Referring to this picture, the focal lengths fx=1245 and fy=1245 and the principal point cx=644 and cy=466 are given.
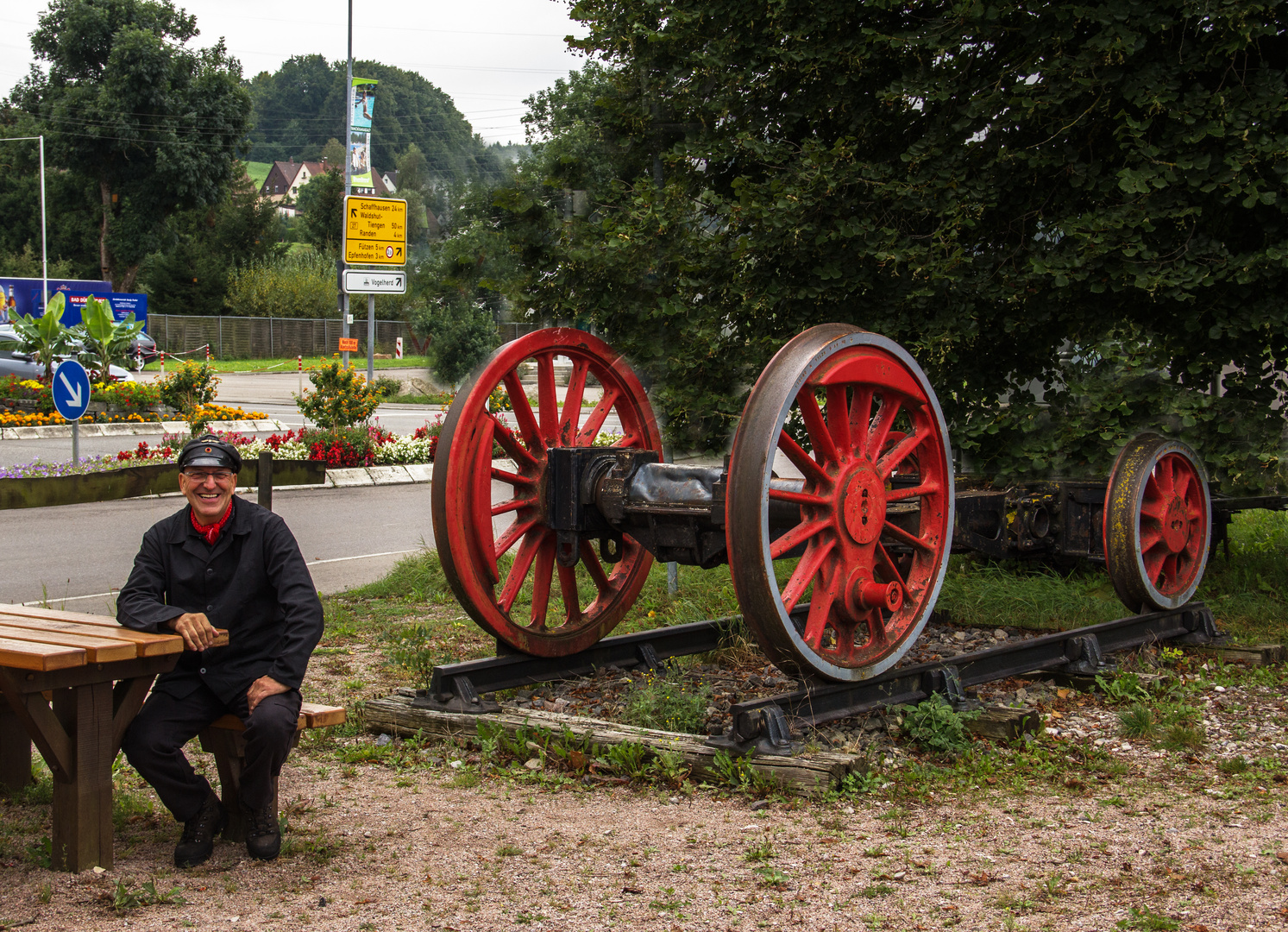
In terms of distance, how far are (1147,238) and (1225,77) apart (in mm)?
980

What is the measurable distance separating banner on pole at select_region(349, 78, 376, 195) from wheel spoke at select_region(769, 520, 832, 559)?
74.4 ft

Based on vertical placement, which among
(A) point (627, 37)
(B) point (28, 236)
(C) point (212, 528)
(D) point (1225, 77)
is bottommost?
(C) point (212, 528)

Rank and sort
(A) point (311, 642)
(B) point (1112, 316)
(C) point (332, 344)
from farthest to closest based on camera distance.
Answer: (C) point (332, 344)
(B) point (1112, 316)
(A) point (311, 642)

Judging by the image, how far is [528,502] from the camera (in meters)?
6.11

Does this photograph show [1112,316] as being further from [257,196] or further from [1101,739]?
[257,196]

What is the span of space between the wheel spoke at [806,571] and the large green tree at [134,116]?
53633mm

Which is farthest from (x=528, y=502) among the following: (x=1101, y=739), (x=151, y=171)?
(x=151, y=171)

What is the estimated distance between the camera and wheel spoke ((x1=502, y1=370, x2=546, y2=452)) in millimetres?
6039

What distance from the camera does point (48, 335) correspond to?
21312 millimetres

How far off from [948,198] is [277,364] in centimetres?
4273

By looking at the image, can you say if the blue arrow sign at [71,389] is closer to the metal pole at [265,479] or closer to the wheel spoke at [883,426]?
the metal pole at [265,479]

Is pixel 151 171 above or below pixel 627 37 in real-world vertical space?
above

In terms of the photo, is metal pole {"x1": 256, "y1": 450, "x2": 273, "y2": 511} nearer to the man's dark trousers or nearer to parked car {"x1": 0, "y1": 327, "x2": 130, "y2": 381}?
the man's dark trousers

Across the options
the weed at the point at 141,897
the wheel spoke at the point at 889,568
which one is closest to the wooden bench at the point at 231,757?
the weed at the point at 141,897
